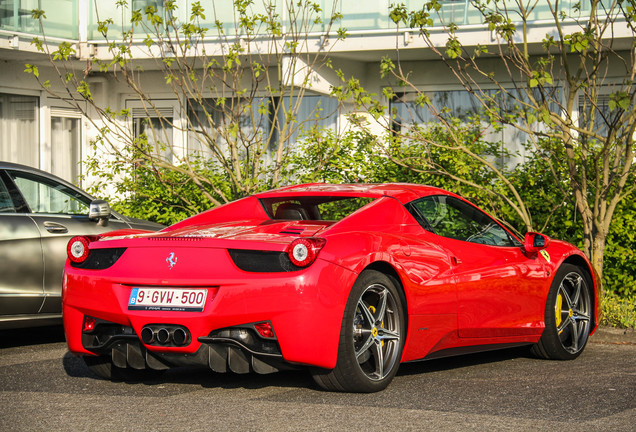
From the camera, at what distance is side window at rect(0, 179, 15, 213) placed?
26.4 ft

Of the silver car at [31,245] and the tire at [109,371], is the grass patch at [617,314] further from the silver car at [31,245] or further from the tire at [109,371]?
the tire at [109,371]

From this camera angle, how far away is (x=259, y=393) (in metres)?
6.02

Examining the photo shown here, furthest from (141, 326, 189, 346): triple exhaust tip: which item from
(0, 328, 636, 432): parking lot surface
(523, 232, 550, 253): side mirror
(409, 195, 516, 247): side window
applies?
(523, 232, 550, 253): side mirror

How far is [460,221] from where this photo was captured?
7395mm

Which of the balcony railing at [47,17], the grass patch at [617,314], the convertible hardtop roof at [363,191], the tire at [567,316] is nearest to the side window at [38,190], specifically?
the convertible hardtop roof at [363,191]

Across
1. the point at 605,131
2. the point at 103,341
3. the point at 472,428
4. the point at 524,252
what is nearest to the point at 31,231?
the point at 103,341

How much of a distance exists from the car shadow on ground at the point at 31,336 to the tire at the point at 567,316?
163 inches

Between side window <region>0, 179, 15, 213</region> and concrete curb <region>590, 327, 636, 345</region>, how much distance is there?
500cm

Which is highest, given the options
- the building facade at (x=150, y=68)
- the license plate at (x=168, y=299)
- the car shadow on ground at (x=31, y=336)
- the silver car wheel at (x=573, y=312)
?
the building facade at (x=150, y=68)

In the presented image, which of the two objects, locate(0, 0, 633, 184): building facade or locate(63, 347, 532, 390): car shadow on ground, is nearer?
locate(63, 347, 532, 390): car shadow on ground

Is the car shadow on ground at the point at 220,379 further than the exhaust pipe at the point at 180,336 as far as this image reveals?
Yes

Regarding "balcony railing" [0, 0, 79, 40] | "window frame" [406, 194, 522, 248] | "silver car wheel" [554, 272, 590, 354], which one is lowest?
"silver car wheel" [554, 272, 590, 354]

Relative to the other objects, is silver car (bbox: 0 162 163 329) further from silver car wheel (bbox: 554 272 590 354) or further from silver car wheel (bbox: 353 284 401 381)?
silver car wheel (bbox: 554 272 590 354)

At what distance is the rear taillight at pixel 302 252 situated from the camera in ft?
18.3
